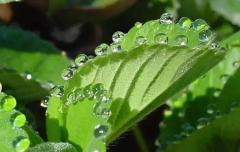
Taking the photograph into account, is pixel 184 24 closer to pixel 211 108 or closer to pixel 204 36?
pixel 204 36

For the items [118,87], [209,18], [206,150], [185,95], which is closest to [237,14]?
[209,18]

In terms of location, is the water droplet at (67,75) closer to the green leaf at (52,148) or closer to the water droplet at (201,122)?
the green leaf at (52,148)

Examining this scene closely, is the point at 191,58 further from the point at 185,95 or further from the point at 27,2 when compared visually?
the point at 27,2

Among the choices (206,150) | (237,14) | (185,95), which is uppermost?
(237,14)

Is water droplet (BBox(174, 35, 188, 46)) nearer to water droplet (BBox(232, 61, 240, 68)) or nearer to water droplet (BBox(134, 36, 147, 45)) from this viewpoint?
water droplet (BBox(134, 36, 147, 45))

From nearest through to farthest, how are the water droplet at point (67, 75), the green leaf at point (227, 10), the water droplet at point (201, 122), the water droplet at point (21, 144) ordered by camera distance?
the water droplet at point (21, 144)
the water droplet at point (67, 75)
the water droplet at point (201, 122)
the green leaf at point (227, 10)

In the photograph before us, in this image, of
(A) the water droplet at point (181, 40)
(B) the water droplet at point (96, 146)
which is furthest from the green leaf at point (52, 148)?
(A) the water droplet at point (181, 40)

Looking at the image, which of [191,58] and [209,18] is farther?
[209,18]
